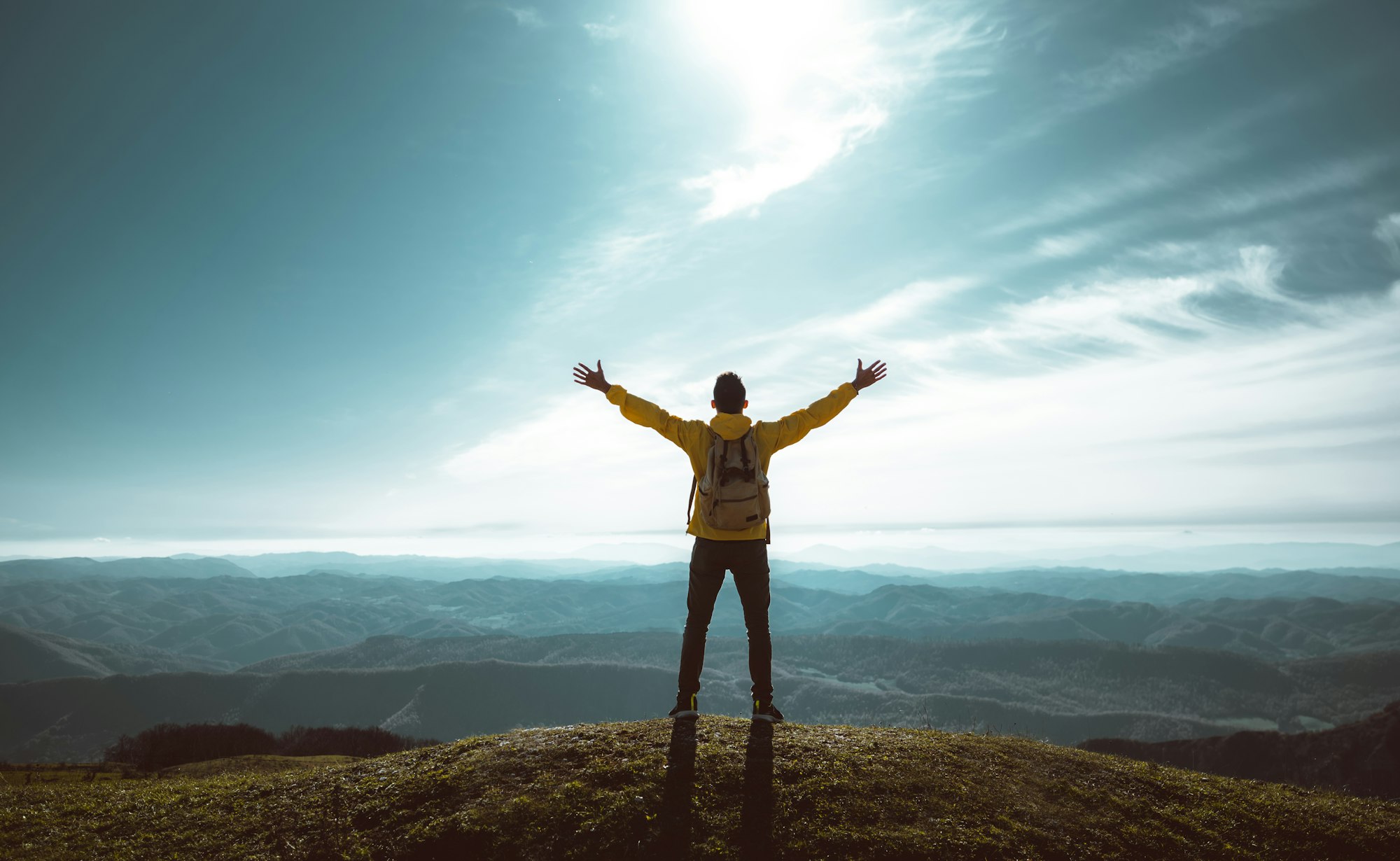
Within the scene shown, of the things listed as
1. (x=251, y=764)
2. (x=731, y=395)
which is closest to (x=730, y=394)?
(x=731, y=395)

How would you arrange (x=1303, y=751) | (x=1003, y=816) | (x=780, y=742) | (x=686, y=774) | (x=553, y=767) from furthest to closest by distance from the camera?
(x=1303, y=751)
(x=780, y=742)
(x=553, y=767)
(x=686, y=774)
(x=1003, y=816)

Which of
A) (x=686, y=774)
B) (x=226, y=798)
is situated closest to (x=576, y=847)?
(x=686, y=774)

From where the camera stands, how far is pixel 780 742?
9742mm

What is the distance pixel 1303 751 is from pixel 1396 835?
146 m

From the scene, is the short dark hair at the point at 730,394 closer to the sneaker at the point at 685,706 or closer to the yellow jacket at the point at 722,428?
the yellow jacket at the point at 722,428

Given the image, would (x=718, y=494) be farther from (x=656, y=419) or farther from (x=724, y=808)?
(x=724, y=808)

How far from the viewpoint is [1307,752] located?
10531cm

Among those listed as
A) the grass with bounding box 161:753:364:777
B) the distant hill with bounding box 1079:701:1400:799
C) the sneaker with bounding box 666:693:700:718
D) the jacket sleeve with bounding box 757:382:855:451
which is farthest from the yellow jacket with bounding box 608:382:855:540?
the distant hill with bounding box 1079:701:1400:799

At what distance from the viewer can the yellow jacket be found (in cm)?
922

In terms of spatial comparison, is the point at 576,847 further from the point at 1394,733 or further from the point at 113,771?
the point at 1394,733

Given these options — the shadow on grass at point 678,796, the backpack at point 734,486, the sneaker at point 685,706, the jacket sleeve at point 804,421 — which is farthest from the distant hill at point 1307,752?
the backpack at point 734,486

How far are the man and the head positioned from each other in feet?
0.04

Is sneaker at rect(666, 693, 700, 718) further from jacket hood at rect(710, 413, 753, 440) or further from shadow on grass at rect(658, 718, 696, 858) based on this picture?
jacket hood at rect(710, 413, 753, 440)

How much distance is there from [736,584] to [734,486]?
5.20ft
